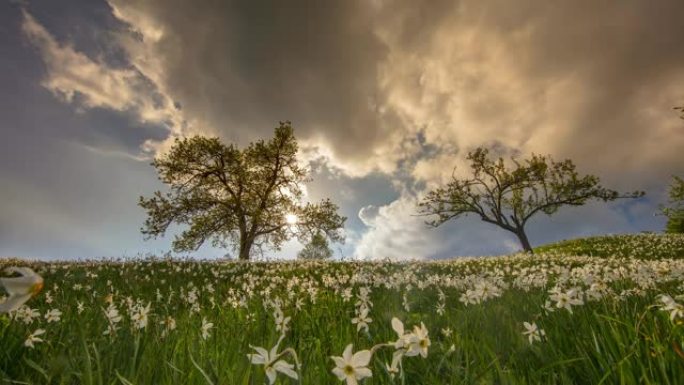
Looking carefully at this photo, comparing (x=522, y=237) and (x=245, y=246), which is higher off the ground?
(x=522, y=237)

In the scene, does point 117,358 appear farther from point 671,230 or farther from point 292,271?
point 671,230

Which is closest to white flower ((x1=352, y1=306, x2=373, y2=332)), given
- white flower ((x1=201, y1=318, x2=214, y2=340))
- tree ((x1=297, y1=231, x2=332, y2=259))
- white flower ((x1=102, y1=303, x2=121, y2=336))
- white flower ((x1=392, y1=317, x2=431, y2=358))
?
white flower ((x1=392, y1=317, x2=431, y2=358))

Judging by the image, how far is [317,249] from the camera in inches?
2591

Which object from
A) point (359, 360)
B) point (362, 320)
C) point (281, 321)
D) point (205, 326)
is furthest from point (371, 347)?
point (359, 360)

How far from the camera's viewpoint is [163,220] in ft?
120

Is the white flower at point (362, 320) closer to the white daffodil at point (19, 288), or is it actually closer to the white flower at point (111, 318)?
the white flower at point (111, 318)

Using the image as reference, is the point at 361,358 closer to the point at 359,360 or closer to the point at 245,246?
the point at 359,360

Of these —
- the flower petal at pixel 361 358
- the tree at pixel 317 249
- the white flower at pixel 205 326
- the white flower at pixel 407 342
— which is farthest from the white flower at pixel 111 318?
the tree at pixel 317 249

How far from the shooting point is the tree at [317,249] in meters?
40.5

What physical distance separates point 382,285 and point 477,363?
18.7 ft

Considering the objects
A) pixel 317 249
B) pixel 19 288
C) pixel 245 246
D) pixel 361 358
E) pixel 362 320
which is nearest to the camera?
→ pixel 19 288

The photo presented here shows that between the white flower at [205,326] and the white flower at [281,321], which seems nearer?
the white flower at [281,321]

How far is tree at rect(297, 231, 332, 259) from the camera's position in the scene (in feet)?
133

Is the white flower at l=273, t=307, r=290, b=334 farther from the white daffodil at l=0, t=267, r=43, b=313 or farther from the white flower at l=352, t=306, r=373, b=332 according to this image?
the white daffodil at l=0, t=267, r=43, b=313
